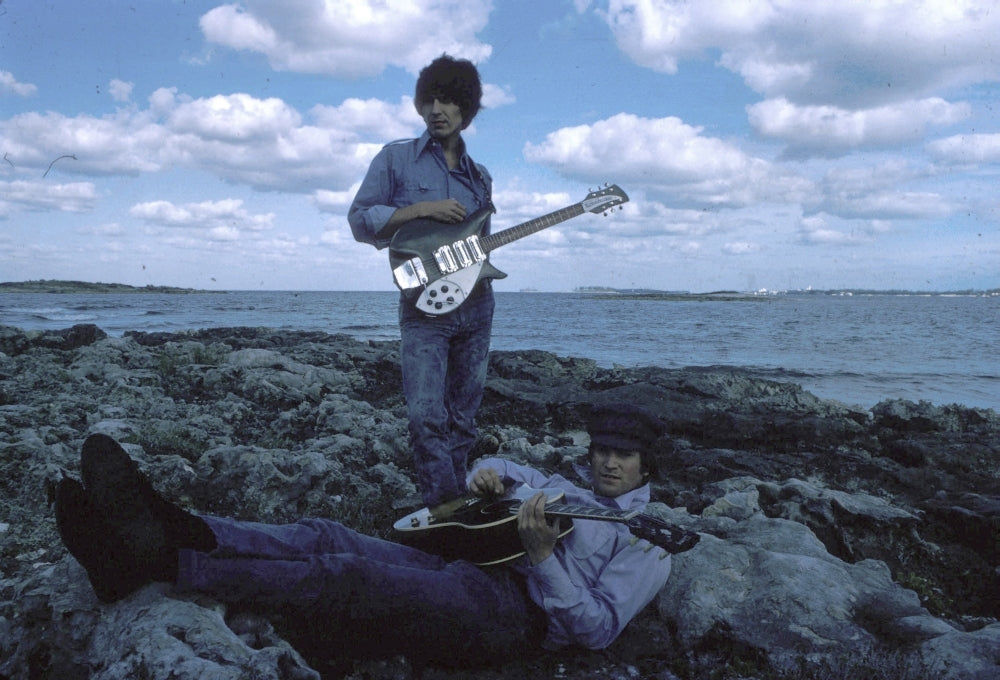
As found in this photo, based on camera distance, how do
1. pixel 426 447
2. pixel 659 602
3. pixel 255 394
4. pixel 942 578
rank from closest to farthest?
pixel 659 602
pixel 426 447
pixel 942 578
pixel 255 394

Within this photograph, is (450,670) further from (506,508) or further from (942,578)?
(942,578)

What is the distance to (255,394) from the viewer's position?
8398mm

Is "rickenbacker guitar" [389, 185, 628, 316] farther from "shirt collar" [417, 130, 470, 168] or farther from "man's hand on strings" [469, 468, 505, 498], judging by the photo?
"man's hand on strings" [469, 468, 505, 498]

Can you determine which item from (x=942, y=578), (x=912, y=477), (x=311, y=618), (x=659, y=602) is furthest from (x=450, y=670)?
(x=912, y=477)

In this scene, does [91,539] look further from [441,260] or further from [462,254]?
[462,254]

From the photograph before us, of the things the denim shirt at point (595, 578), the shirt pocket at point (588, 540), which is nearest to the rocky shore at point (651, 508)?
the denim shirt at point (595, 578)

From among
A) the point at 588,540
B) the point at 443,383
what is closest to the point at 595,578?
the point at 588,540

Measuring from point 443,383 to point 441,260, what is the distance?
0.82 metres

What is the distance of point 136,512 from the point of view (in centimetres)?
238

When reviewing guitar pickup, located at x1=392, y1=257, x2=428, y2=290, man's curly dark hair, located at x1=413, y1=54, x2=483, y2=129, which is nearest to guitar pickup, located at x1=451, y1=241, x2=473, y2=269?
guitar pickup, located at x1=392, y1=257, x2=428, y2=290

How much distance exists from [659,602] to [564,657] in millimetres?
800

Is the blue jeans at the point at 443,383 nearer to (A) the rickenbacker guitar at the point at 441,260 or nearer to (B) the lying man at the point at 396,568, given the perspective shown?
(A) the rickenbacker guitar at the point at 441,260

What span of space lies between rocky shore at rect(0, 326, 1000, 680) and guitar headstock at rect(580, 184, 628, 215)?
2508mm

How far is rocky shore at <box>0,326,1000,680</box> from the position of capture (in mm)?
2643
